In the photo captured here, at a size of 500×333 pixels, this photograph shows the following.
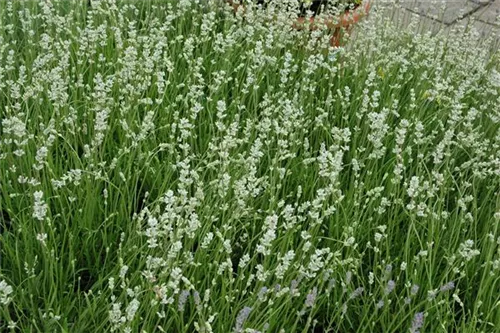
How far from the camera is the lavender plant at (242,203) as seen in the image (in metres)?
2.12

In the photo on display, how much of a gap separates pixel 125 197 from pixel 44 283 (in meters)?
0.60

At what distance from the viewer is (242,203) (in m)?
2.12

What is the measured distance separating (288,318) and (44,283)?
798 mm

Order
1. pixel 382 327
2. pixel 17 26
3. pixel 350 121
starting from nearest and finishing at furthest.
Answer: pixel 382 327, pixel 350 121, pixel 17 26

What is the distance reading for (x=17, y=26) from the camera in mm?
3727

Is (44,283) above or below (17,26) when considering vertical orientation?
below

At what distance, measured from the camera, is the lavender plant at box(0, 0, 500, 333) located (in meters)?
2.12

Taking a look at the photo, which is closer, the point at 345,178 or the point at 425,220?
the point at 425,220

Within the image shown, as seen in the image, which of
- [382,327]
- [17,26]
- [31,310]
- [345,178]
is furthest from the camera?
[17,26]

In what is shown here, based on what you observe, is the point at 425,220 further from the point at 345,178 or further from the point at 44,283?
the point at 44,283

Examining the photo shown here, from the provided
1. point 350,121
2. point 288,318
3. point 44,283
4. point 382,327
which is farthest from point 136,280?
point 350,121

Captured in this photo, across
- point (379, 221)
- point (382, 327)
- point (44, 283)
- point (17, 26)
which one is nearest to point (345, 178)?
point (379, 221)

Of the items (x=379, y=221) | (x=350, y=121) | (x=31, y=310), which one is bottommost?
(x=31, y=310)

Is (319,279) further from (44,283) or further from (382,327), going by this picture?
(44,283)
